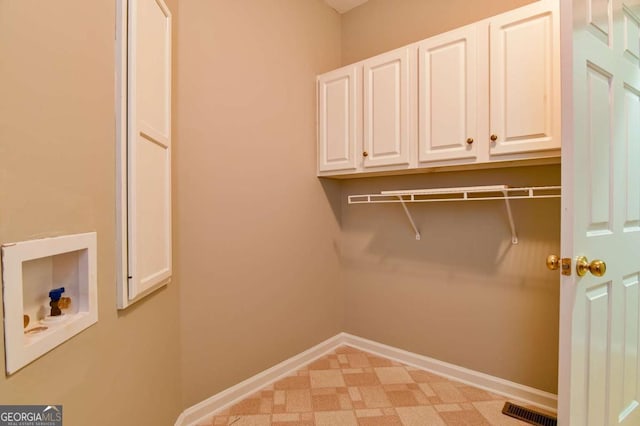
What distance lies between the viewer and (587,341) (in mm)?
1158

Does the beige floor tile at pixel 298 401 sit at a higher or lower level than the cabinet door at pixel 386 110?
lower

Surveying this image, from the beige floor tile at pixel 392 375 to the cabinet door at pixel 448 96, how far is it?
1457 millimetres

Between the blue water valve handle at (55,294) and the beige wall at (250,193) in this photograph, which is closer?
the blue water valve handle at (55,294)

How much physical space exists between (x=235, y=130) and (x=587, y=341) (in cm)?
194

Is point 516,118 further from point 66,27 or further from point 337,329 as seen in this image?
point 337,329

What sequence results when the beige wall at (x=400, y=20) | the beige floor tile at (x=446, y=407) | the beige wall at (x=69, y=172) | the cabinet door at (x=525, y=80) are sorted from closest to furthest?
the beige wall at (x=69, y=172) < the cabinet door at (x=525, y=80) < the beige floor tile at (x=446, y=407) < the beige wall at (x=400, y=20)

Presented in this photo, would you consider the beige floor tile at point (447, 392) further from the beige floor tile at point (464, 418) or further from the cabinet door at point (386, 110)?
the cabinet door at point (386, 110)

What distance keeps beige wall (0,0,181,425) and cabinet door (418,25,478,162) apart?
62.5 inches

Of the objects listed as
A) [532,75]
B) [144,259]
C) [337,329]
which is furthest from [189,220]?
[532,75]

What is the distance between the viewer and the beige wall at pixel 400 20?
1.99 m

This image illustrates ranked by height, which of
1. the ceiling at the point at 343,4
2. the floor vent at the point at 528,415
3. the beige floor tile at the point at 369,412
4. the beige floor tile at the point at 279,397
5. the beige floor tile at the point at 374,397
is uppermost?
the ceiling at the point at 343,4

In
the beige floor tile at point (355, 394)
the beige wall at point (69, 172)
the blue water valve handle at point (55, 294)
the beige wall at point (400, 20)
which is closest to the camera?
the beige wall at point (69, 172)

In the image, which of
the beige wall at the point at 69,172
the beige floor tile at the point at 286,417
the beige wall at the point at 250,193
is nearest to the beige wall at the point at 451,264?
the beige wall at the point at 250,193

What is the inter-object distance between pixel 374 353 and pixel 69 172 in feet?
7.61
